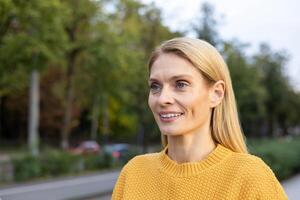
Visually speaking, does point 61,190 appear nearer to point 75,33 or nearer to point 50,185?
point 50,185

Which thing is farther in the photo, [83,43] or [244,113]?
[244,113]

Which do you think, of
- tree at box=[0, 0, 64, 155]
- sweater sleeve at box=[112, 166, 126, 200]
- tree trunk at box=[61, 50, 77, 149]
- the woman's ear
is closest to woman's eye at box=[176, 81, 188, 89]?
the woman's ear

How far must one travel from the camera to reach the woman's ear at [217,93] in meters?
1.75

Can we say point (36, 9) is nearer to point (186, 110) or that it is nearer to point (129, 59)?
point (129, 59)

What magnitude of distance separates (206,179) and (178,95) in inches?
11.3

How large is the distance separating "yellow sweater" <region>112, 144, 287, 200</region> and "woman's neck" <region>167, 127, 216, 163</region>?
0.03 metres

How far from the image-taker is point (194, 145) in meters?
1.79

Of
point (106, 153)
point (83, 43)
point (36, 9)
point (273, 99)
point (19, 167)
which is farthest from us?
point (273, 99)

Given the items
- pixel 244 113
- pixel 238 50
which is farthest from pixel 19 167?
pixel 244 113

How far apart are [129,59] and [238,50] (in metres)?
9.52

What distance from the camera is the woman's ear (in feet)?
5.74

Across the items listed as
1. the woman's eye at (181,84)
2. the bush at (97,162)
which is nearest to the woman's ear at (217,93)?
the woman's eye at (181,84)

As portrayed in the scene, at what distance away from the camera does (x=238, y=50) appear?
31.0 metres

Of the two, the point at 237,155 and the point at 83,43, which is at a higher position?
the point at 83,43
